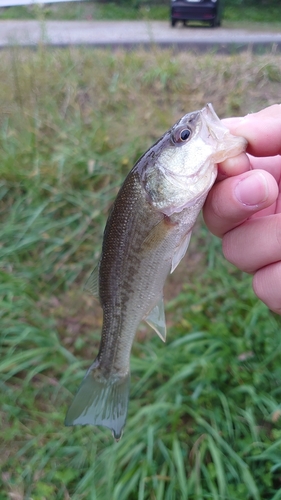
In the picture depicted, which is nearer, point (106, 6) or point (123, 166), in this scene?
point (123, 166)

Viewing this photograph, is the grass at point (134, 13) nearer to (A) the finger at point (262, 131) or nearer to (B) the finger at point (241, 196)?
(A) the finger at point (262, 131)

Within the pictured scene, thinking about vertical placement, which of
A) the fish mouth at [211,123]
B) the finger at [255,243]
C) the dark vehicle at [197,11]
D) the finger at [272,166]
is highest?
the dark vehicle at [197,11]

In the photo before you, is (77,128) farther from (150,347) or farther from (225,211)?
(225,211)

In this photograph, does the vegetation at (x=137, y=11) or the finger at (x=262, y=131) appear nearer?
the finger at (x=262, y=131)

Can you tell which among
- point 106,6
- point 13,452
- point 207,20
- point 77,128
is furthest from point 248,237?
point 106,6

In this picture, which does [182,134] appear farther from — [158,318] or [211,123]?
[158,318]

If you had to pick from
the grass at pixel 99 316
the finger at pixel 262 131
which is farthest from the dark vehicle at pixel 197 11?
the finger at pixel 262 131

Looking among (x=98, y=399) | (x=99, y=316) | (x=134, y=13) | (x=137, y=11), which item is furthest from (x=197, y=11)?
(x=98, y=399)
